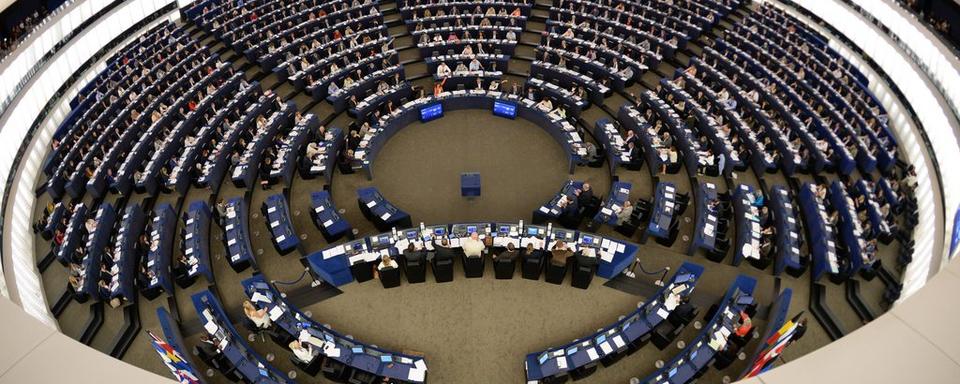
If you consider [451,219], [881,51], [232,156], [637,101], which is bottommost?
[451,219]

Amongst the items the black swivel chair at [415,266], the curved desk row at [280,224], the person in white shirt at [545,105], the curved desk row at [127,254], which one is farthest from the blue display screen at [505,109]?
the curved desk row at [127,254]

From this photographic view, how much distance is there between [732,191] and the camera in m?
18.3

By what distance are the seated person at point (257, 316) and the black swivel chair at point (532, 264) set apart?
7073mm

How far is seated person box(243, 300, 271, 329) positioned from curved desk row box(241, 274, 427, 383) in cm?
18

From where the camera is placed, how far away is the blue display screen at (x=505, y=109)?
72.9ft

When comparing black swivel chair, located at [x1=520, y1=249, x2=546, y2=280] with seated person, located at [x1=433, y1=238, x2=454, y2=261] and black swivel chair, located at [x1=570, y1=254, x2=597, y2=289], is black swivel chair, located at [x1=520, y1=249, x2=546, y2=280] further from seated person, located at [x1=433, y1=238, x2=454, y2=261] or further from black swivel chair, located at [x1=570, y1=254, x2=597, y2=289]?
seated person, located at [x1=433, y1=238, x2=454, y2=261]

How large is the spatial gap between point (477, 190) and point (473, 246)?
366 cm

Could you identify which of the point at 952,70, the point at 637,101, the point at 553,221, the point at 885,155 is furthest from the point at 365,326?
the point at 952,70

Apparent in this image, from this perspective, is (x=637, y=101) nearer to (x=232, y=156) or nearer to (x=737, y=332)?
(x=737, y=332)

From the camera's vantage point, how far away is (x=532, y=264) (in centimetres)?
1565

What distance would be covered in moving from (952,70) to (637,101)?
10.0m

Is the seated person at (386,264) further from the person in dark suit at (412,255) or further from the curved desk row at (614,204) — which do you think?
the curved desk row at (614,204)

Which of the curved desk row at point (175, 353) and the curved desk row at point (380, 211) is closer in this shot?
the curved desk row at point (175, 353)

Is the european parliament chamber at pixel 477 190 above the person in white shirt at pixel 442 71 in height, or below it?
below
